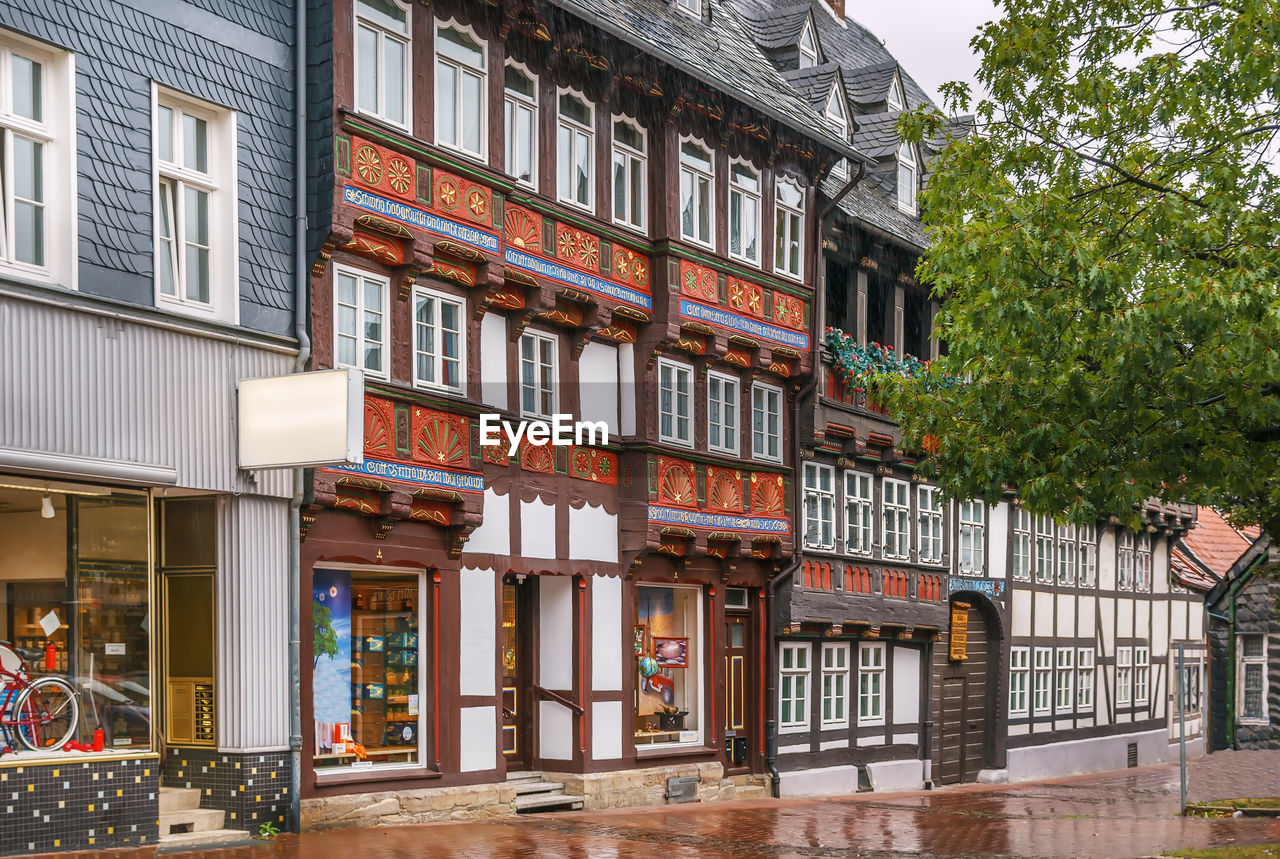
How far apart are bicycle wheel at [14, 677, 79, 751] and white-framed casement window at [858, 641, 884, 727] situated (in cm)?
1668

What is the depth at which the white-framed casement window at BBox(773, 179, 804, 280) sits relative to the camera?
25156 millimetres

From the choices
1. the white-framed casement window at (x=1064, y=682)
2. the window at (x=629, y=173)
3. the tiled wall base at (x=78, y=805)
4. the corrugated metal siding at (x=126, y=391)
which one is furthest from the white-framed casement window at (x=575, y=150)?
the white-framed casement window at (x=1064, y=682)

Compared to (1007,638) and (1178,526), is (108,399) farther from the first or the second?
(1178,526)

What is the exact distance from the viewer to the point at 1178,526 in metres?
42.8

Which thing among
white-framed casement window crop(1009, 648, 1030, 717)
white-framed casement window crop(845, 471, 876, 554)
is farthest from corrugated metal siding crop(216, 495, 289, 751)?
white-framed casement window crop(1009, 648, 1030, 717)

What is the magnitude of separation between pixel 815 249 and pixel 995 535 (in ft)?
32.8

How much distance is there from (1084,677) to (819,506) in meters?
13.8

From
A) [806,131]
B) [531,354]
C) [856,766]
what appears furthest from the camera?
[856,766]

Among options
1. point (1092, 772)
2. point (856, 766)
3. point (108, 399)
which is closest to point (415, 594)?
point (108, 399)

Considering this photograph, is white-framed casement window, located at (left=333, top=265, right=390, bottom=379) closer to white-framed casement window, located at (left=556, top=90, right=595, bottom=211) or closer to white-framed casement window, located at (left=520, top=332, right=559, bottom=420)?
white-framed casement window, located at (left=520, top=332, right=559, bottom=420)

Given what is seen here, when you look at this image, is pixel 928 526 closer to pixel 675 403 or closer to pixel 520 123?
pixel 675 403

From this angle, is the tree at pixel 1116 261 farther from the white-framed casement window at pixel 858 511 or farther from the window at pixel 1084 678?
the window at pixel 1084 678

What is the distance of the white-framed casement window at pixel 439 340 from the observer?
18.5m

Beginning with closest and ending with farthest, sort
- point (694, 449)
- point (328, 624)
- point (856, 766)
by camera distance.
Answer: point (328, 624) → point (694, 449) → point (856, 766)
